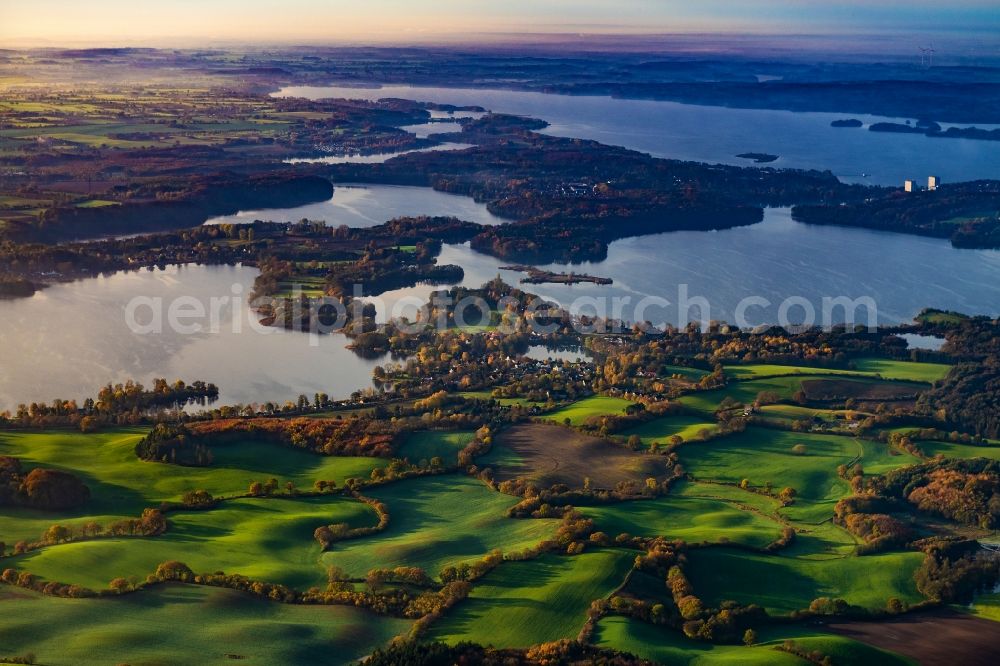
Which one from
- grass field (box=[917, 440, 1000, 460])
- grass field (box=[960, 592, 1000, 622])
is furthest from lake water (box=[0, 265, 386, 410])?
grass field (box=[960, 592, 1000, 622])

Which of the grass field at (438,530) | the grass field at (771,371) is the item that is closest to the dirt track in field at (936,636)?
the grass field at (438,530)

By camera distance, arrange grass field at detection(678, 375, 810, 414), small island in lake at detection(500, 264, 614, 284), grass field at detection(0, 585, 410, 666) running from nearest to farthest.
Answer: grass field at detection(0, 585, 410, 666) < grass field at detection(678, 375, 810, 414) < small island in lake at detection(500, 264, 614, 284)

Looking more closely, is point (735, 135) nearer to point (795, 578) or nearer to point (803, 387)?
point (803, 387)

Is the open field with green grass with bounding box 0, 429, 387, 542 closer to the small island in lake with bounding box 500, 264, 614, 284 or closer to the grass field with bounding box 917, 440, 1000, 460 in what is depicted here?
the grass field with bounding box 917, 440, 1000, 460

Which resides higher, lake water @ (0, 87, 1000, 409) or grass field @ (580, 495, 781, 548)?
lake water @ (0, 87, 1000, 409)

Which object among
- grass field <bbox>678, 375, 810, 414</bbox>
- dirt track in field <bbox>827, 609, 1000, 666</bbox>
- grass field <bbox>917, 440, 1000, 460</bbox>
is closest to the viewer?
dirt track in field <bbox>827, 609, 1000, 666</bbox>

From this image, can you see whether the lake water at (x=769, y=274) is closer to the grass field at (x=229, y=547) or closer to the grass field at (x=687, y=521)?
the grass field at (x=687, y=521)

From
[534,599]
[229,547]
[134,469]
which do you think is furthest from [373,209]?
[534,599]

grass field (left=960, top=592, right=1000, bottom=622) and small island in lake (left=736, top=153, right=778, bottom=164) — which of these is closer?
grass field (left=960, top=592, right=1000, bottom=622)
